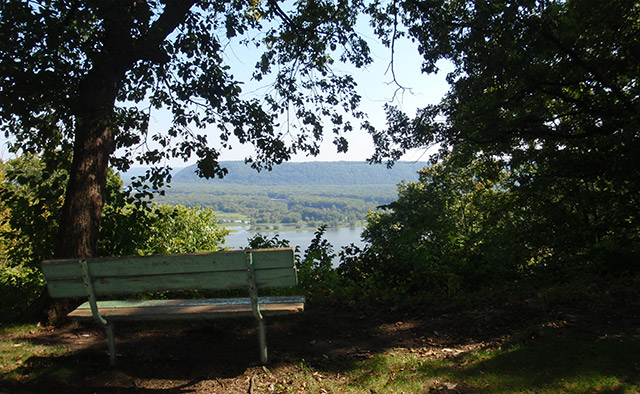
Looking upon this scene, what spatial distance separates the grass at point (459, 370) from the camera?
288 centimetres

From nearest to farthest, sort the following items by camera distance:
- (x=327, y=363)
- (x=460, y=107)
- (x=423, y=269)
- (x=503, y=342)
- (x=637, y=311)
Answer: (x=327, y=363)
(x=503, y=342)
(x=637, y=311)
(x=423, y=269)
(x=460, y=107)

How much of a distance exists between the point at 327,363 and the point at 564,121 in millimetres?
7719

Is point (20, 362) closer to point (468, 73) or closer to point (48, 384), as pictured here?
point (48, 384)

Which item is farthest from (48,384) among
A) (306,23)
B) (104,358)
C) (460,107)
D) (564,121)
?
(564,121)

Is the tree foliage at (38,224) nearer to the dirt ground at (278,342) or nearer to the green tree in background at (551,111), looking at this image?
the dirt ground at (278,342)

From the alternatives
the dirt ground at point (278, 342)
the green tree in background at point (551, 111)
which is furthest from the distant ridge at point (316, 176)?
the dirt ground at point (278, 342)

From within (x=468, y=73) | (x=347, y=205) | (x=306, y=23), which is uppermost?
(x=306, y=23)

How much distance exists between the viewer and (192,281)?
3232 millimetres

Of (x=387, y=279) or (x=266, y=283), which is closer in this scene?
(x=266, y=283)

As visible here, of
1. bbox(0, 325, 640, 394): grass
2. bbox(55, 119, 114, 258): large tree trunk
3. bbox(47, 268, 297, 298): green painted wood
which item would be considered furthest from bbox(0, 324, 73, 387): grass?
bbox(55, 119, 114, 258): large tree trunk

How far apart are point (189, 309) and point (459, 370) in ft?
7.36

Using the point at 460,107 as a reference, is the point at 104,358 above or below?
below

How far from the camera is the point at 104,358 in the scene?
362 centimetres

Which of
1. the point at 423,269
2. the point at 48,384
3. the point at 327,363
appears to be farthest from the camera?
the point at 423,269
